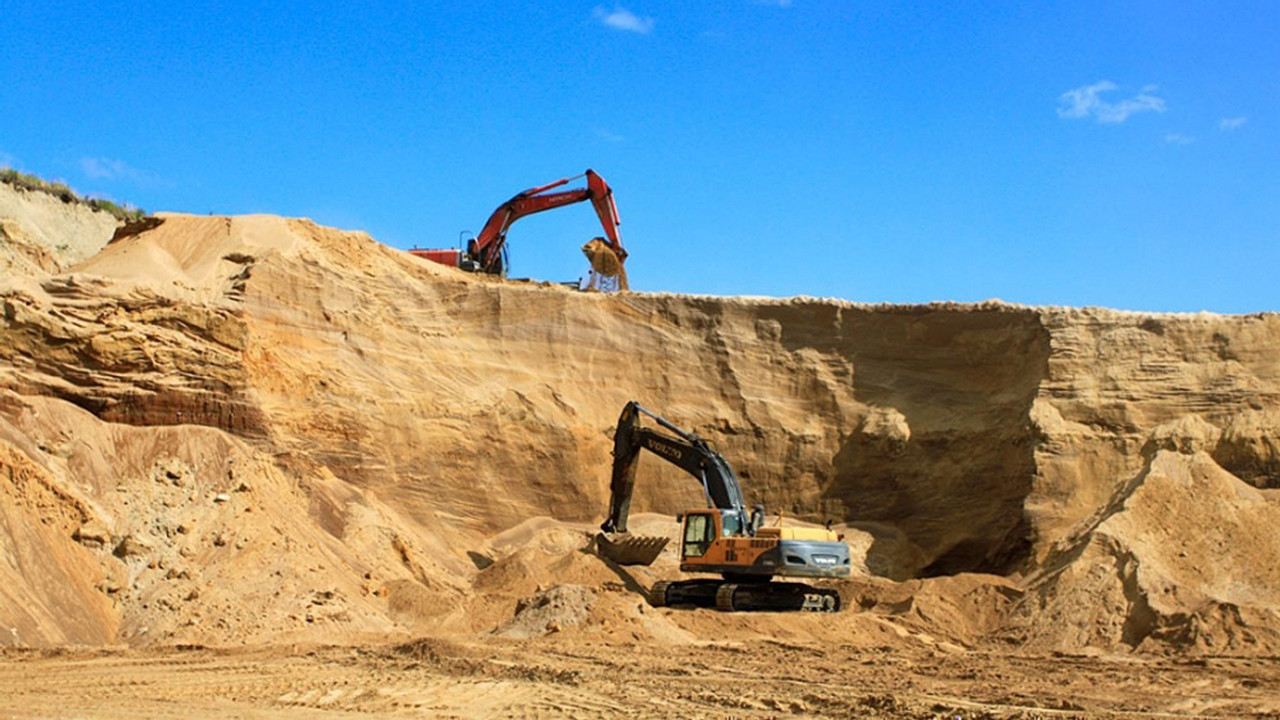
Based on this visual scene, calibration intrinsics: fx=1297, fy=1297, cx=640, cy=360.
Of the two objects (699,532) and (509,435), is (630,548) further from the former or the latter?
(509,435)

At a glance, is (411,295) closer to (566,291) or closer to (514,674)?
(566,291)

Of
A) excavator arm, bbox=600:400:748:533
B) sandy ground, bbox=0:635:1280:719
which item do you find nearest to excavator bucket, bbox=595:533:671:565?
excavator arm, bbox=600:400:748:533

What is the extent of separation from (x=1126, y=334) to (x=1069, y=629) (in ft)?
35.7

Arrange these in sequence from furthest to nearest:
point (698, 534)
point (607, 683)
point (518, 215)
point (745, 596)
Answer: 1. point (518, 215)
2. point (698, 534)
3. point (745, 596)
4. point (607, 683)

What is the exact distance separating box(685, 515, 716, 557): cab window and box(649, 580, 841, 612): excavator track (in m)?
0.53

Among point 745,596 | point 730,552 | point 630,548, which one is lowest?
point 745,596

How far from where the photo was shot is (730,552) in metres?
19.8

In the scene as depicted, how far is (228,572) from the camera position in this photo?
704 inches

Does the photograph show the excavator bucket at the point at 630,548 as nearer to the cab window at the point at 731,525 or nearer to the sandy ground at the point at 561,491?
the sandy ground at the point at 561,491

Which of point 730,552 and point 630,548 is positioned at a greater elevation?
point 730,552

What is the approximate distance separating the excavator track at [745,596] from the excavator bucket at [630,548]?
1735 mm

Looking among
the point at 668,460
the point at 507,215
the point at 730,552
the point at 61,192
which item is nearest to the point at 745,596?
the point at 730,552

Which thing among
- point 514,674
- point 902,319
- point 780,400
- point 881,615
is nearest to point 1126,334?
point 902,319

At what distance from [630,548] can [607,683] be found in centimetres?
962
